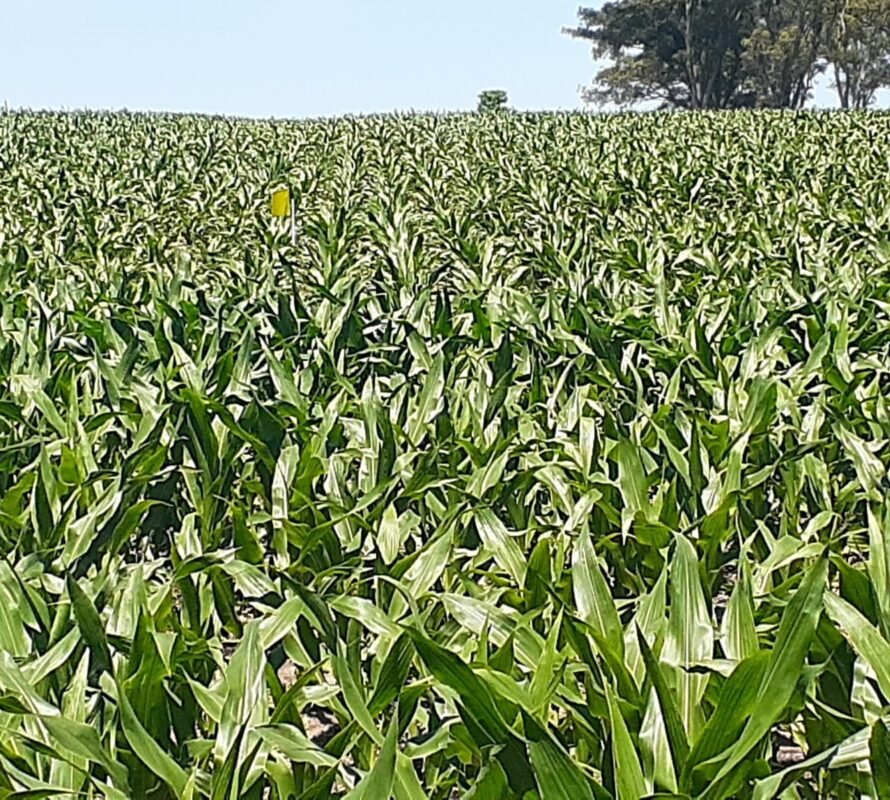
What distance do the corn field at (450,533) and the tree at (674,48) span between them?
200ft

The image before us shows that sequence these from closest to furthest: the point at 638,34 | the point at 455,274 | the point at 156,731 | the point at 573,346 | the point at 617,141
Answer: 1. the point at 156,731
2. the point at 573,346
3. the point at 455,274
4. the point at 617,141
5. the point at 638,34

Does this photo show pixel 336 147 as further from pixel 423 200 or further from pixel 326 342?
pixel 326 342

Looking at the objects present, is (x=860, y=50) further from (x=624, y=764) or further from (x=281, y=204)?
(x=624, y=764)

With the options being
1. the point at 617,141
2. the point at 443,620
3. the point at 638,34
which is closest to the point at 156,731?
the point at 443,620

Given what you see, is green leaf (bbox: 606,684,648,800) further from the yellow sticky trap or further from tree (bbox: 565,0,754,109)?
tree (bbox: 565,0,754,109)

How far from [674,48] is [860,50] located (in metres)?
10.3

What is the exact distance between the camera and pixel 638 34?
6625 cm

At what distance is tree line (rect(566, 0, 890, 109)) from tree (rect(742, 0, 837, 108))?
56 millimetres

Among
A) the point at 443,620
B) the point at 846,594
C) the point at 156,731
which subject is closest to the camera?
the point at 156,731

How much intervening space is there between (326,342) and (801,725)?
2.28m

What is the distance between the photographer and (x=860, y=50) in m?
64.6

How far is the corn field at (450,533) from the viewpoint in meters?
1.67

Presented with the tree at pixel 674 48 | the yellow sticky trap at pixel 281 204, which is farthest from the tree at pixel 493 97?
the yellow sticky trap at pixel 281 204

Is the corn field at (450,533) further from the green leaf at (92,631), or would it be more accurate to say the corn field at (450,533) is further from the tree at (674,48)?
the tree at (674,48)
